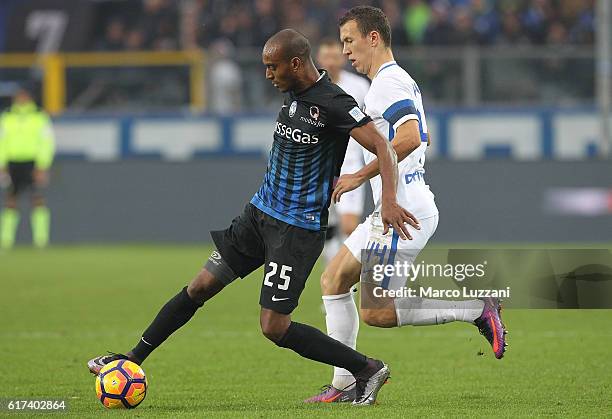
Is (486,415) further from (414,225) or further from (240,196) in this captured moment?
(240,196)

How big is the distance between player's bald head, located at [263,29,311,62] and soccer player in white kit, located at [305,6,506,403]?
2.20 feet

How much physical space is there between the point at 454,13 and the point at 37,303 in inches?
440

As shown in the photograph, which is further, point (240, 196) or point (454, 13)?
point (454, 13)

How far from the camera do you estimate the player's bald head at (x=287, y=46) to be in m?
6.45

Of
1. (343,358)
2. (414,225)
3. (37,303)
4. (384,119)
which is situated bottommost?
(37,303)

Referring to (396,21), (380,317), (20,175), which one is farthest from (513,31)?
(380,317)

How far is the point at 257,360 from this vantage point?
350 inches

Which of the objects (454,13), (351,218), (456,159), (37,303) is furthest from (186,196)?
(351,218)

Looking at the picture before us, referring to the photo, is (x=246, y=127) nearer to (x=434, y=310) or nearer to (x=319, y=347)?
(x=434, y=310)

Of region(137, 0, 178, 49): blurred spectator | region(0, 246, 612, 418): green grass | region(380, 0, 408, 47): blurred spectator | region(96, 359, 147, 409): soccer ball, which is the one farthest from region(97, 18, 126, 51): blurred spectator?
region(96, 359, 147, 409): soccer ball

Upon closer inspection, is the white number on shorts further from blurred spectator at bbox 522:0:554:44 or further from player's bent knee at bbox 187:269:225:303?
blurred spectator at bbox 522:0:554:44

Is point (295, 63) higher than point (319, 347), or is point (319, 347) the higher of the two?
point (295, 63)

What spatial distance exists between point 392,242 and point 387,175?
73 cm

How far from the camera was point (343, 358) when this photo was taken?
6.67 m
